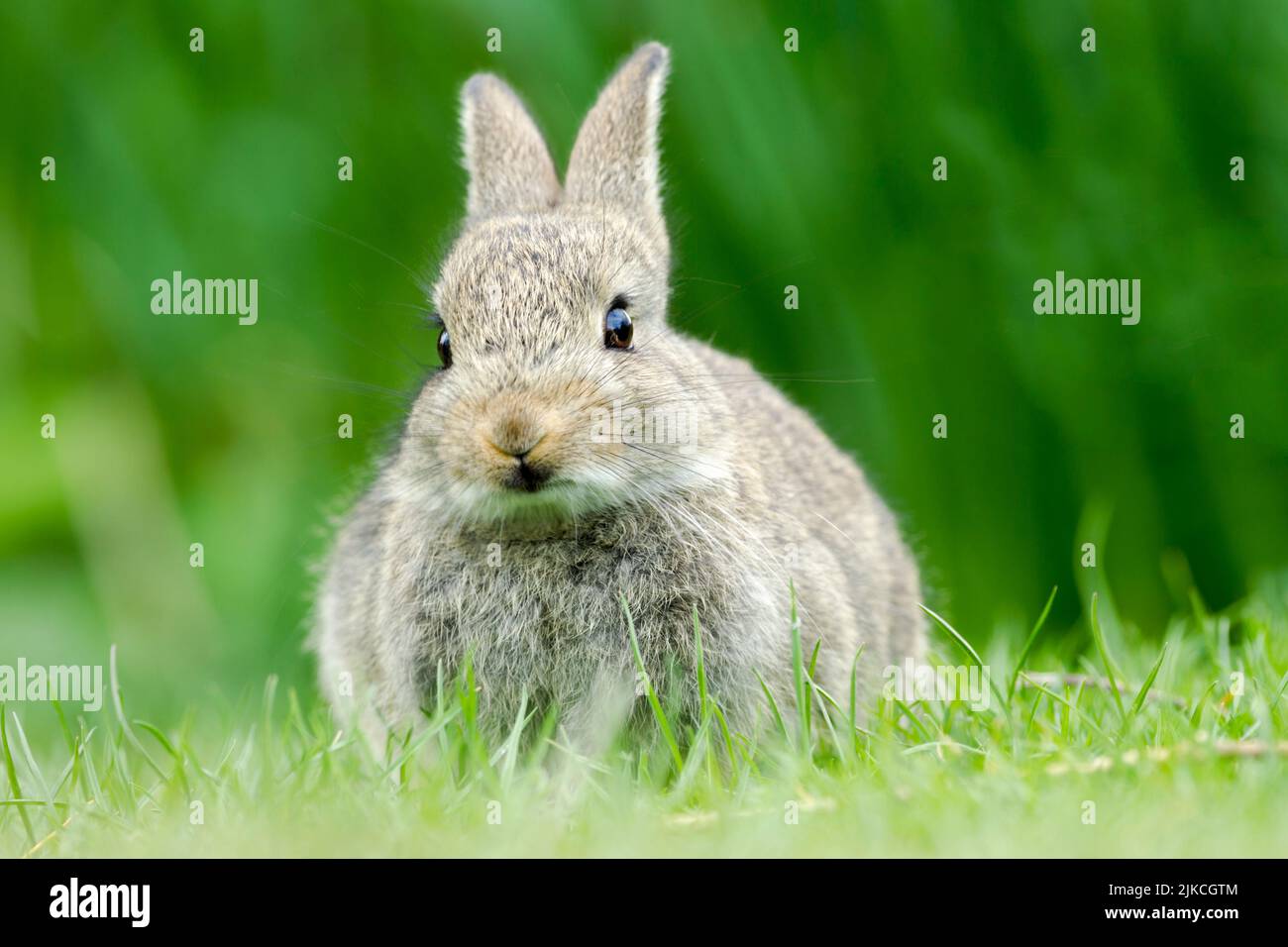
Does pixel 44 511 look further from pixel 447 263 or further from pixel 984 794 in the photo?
pixel 984 794

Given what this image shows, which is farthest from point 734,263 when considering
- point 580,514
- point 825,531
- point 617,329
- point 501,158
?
point 580,514

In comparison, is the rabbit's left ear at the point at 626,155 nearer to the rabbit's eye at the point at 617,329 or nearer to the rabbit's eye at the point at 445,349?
the rabbit's eye at the point at 617,329

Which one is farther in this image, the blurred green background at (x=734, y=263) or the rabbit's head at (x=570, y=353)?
the blurred green background at (x=734, y=263)

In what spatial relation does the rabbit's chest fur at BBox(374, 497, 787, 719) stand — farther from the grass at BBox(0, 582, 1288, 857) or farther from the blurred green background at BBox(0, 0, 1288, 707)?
the blurred green background at BBox(0, 0, 1288, 707)

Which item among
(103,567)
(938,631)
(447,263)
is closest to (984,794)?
(447,263)

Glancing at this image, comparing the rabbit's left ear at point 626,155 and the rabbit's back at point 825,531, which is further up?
the rabbit's left ear at point 626,155

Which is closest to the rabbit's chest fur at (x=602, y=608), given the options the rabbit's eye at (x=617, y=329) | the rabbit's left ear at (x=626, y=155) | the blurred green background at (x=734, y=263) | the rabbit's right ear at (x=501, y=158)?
the rabbit's eye at (x=617, y=329)
